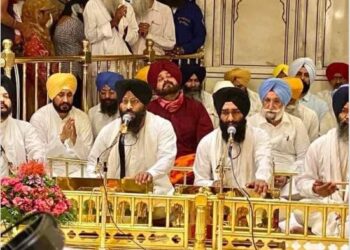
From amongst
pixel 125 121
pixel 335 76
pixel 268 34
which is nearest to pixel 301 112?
pixel 335 76

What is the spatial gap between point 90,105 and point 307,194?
324 centimetres

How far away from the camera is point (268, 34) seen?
9.51 metres

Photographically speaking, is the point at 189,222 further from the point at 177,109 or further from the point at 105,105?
the point at 105,105

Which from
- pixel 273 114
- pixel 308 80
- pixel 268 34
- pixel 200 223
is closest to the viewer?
pixel 200 223

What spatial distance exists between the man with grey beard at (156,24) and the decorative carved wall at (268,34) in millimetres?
527

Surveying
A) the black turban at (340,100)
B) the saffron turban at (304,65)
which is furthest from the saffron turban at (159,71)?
the black turban at (340,100)

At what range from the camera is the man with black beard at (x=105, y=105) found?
24.6 feet

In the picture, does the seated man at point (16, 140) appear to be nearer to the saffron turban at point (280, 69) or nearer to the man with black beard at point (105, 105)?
the man with black beard at point (105, 105)

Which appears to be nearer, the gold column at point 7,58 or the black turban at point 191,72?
the gold column at point 7,58

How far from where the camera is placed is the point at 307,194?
5.34 meters

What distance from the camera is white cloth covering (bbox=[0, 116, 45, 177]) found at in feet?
19.0

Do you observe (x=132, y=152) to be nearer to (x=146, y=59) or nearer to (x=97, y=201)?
(x=97, y=201)

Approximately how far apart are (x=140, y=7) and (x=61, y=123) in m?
2.27

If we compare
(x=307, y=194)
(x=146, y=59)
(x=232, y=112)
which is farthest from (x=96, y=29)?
(x=307, y=194)
